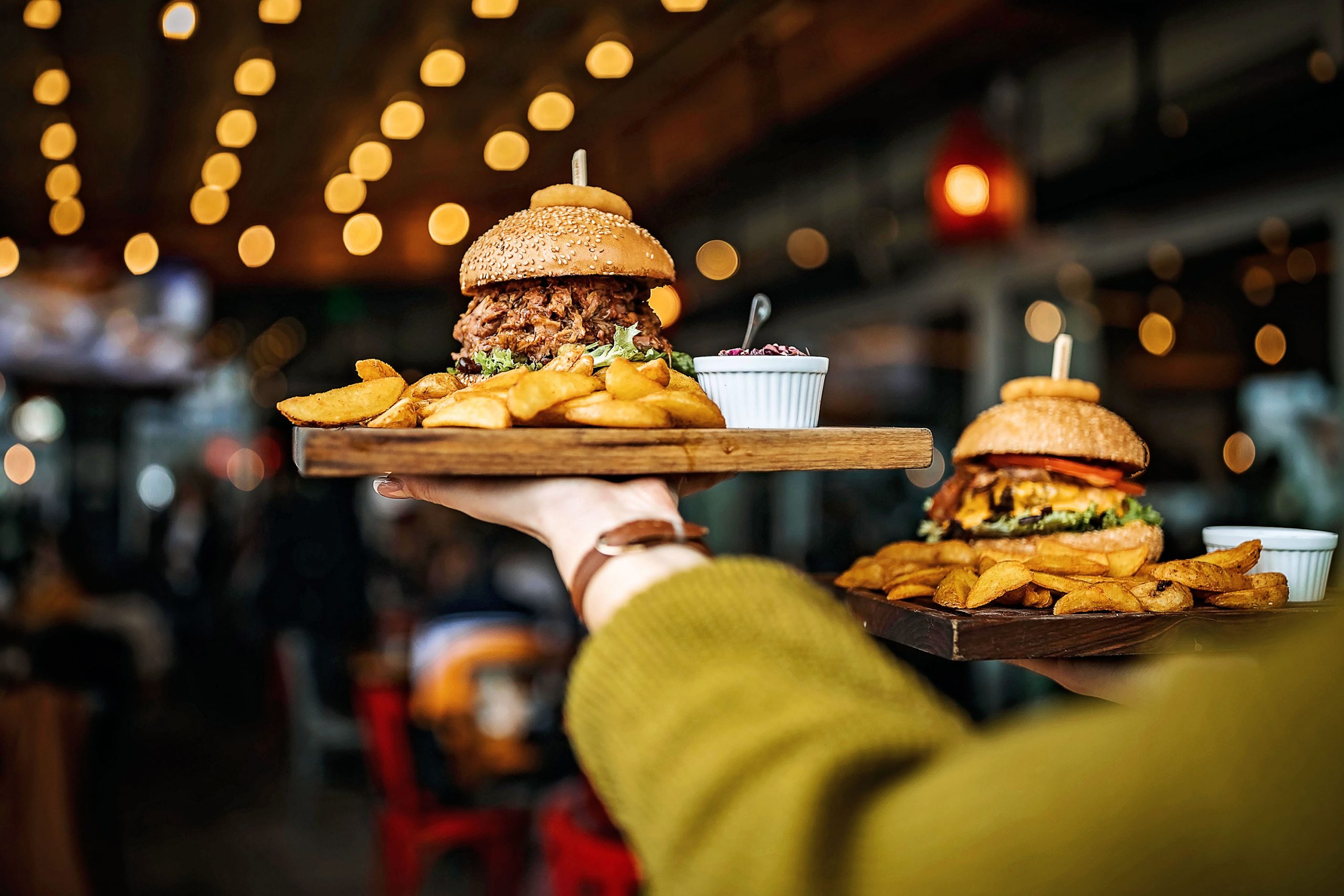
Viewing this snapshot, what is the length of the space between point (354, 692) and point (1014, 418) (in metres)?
5.23

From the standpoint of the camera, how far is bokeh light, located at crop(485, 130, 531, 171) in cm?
570

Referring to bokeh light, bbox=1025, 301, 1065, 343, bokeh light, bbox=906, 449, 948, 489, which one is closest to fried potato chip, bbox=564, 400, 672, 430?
bokeh light, bbox=1025, 301, 1065, 343

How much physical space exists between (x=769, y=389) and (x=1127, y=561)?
2.52ft

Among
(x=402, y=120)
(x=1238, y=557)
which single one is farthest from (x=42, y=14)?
(x=1238, y=557)

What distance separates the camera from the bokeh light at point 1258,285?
18.7 ft

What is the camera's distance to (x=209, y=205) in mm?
7473

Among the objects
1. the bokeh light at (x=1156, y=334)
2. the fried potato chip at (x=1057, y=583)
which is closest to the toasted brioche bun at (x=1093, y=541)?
the fried potato chip at (x=1057, y=583)

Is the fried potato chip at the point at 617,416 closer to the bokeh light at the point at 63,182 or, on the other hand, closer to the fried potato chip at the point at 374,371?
the fried potato chip at the point at 374,371

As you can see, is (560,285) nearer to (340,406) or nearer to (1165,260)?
(340,406)

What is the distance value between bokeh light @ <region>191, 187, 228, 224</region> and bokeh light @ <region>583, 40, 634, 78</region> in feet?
11.4

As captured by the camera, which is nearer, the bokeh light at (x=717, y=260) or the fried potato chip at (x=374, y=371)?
the fried potato chip at (x=374, y=371)

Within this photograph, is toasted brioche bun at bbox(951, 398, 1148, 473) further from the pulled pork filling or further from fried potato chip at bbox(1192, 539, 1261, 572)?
the pulled pork filling

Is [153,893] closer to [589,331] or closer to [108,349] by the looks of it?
[589,331]

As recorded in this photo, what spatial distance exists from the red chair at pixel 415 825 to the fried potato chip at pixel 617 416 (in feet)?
11.8
